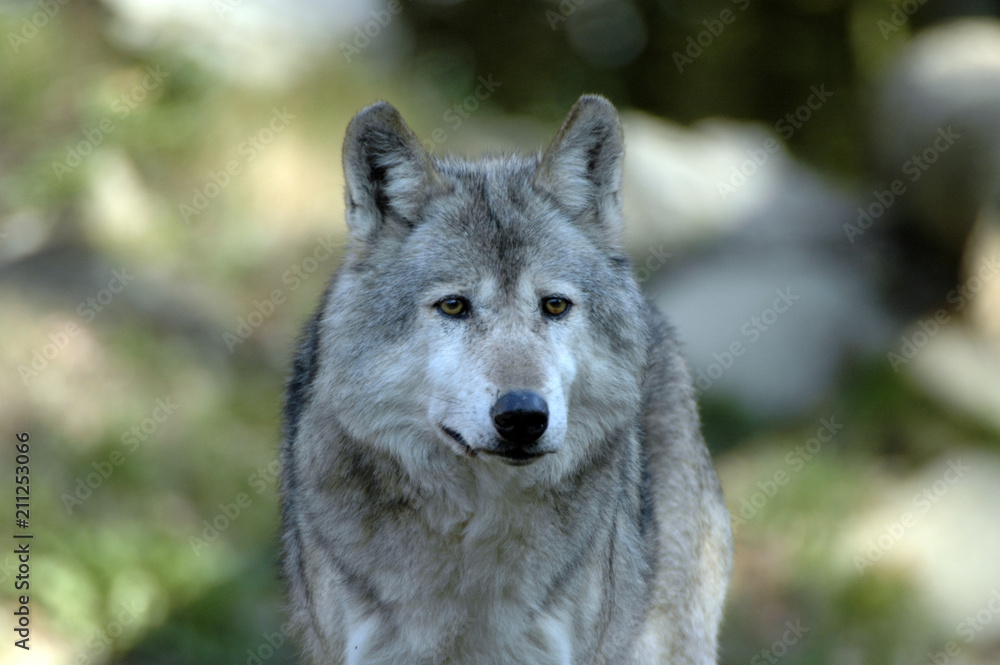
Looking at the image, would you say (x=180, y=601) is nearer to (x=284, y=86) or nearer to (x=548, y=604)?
(x=548, y=604)

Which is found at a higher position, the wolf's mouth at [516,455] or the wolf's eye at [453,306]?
the wolf's eye at [453,306]

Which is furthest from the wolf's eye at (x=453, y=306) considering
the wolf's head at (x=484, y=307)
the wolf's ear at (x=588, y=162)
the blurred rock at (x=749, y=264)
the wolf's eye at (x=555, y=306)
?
the blurred rock at (x=749, y=264)

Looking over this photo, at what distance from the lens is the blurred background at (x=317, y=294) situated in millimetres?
7797

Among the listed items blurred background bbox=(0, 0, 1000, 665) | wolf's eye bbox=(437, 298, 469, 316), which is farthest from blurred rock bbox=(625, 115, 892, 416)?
wolf's eye bbox=(437, 298, 469, 316)

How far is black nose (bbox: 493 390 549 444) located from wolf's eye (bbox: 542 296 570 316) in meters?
0.58

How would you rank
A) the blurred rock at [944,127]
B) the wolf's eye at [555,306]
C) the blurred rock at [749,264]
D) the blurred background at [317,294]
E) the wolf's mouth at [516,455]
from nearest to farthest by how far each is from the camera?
the wolf's mouth at [516,455]
the wolf's eye at [555,306]
the blurred background at [317,294]
the blurred rock at [944,127]
the blurred rock at [749,264]

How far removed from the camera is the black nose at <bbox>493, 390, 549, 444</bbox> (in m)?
3.32

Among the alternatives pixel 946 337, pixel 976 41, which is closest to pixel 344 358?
pixel 946 337

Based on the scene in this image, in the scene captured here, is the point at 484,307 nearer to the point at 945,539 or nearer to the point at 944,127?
the point at 945,539

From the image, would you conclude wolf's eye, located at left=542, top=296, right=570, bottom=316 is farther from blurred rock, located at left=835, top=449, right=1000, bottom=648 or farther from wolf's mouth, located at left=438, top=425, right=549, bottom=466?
blurred rock, located at left=835, top=449, right=1000, bottom=648

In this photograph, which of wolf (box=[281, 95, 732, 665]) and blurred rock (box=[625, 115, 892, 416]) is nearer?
wolf (box=[281, 95, 732, 665])

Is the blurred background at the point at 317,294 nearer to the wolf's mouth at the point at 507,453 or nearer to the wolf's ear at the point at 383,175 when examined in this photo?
the wolf's ear at the point at 383,175

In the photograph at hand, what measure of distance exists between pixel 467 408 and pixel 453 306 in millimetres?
514

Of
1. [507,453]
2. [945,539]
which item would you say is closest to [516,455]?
[507,453]
